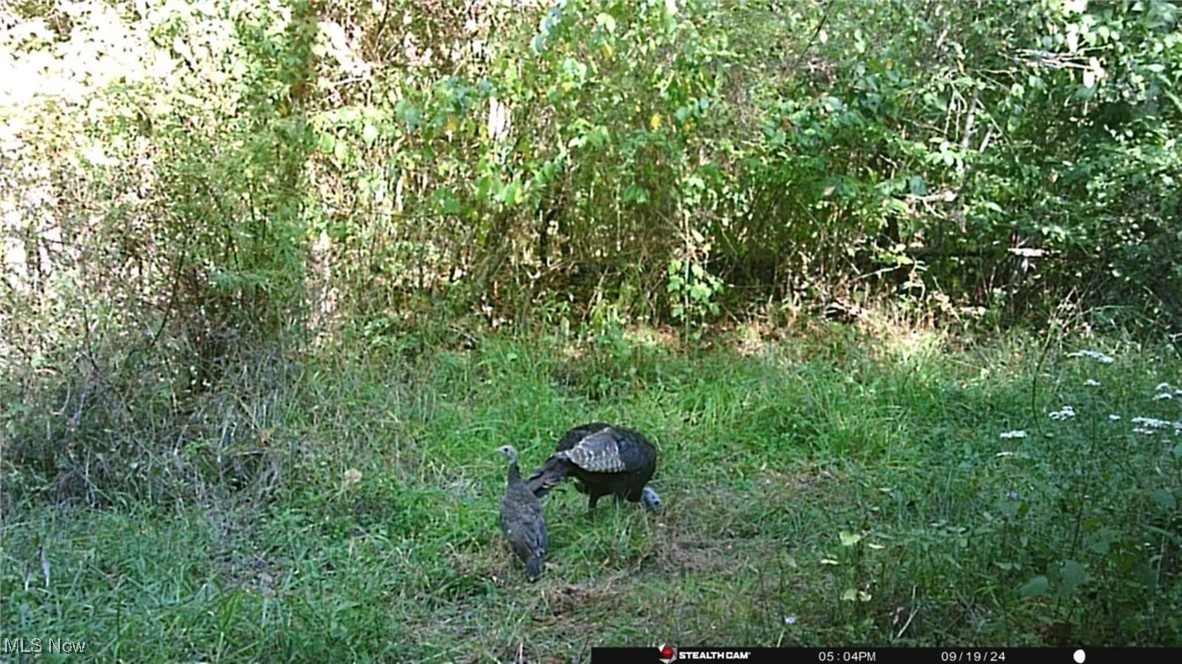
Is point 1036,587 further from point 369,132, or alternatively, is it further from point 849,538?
point 369,132

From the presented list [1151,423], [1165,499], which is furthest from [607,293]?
[1165,499]

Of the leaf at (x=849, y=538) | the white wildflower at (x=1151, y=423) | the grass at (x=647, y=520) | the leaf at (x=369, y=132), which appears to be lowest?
the grass at (x=647, y=520)

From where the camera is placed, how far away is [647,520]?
3365mm

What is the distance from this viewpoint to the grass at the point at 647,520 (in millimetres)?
Result: 2541

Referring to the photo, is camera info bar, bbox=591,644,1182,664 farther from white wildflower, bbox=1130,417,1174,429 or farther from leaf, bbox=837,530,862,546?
white wildflower, bbox=1130,417,1174,429

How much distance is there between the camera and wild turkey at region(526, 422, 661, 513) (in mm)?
3287

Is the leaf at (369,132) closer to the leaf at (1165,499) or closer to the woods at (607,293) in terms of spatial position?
the woods at (607,293)

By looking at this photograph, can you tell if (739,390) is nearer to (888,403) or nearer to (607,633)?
(888,403)

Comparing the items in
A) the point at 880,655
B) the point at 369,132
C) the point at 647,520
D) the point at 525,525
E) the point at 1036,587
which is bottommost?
the point at 647,520

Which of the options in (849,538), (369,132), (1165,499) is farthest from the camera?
(369,132)

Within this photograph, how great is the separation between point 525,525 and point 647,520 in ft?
1.64

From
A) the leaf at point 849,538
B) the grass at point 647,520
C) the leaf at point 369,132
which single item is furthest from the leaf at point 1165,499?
the leaf at point 369,132

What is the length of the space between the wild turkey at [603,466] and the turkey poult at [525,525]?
11 cm

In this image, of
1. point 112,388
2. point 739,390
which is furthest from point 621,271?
point 112,388
